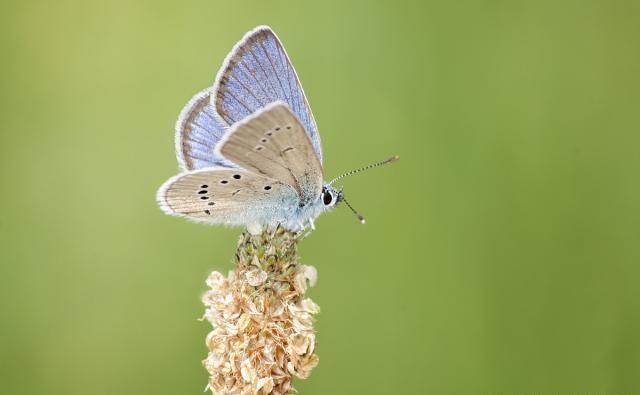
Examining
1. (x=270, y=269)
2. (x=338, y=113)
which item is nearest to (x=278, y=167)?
(x=270, y=269)

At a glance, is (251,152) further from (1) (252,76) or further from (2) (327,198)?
(2) (327,198)

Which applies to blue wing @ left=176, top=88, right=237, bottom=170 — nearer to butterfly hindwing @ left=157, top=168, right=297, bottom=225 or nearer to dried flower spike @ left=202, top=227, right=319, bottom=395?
butterfly hindwing @ left=157, top=168, right=297, bottom=225

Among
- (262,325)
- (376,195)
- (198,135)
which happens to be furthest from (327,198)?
(376,195)

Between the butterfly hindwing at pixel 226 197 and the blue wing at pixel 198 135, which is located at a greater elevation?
the blue wing at pixel 198 135

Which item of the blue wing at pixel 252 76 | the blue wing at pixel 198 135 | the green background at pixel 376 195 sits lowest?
the green background at pixel 376 195

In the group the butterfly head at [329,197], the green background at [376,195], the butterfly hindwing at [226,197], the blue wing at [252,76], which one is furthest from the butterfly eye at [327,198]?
the green background at [376,195]

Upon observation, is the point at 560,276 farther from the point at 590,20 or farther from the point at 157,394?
the point at 157,394

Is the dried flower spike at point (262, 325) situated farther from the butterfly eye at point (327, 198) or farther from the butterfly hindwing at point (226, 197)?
the butterfly eye at point (327, 198)
